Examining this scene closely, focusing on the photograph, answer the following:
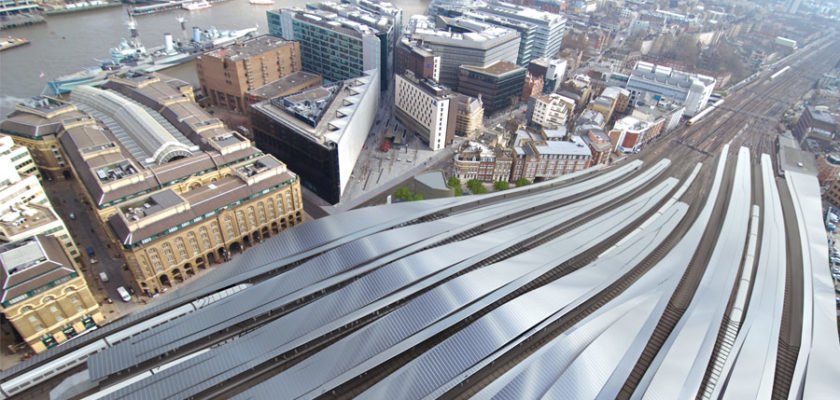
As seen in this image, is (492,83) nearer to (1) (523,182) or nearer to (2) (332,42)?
(1) (523,182)

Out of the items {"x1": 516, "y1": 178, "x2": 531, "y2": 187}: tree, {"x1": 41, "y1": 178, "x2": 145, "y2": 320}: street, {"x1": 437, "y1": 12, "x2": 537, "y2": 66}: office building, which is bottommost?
{"x1": 41, "y1": 178, "x2": 145, "y2": 320}: street

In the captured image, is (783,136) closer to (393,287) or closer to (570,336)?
(570,336)

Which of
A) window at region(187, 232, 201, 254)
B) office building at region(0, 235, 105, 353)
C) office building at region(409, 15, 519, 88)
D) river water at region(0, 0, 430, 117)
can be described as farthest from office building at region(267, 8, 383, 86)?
office building at region(0, 235, 105, 353)

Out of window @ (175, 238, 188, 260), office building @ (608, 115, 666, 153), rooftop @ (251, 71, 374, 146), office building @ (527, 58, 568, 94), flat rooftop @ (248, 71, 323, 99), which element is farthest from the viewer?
office building @ (527, 58, 568, 94)

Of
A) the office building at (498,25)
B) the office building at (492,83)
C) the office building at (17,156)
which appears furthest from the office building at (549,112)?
the office building at (17,156)

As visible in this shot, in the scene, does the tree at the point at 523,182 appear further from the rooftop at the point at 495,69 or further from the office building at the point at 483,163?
the rooftop at the point at 495,69

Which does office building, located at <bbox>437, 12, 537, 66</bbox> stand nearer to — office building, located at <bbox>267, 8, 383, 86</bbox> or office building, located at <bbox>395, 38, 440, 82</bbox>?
office building, located at <bbox>395, 38, 440, 82</bbox>

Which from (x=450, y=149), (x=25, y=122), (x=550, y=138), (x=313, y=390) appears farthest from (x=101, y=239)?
(x=550, y=138)
